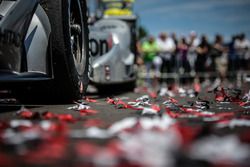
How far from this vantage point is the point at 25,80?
15.7 feet

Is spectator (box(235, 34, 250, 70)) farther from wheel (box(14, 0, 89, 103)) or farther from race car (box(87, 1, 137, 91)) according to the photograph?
wheel (box(14, 0, 89, 103))

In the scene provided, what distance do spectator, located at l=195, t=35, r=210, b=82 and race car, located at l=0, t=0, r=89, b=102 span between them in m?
12.4

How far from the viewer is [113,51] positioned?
8328 millimetres

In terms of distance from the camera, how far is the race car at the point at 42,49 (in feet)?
14.7

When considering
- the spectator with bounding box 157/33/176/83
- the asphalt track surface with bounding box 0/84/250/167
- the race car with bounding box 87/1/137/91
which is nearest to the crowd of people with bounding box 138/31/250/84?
the spectator with bounding box 157/33/176/83

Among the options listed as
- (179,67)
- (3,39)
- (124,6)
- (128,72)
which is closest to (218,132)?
(3,39)

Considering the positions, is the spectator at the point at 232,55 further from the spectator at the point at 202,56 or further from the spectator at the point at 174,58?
the spectator at the point at 174,58

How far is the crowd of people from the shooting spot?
57.3ft

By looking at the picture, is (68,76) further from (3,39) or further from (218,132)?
(218,132)

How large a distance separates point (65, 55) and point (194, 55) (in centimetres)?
1356

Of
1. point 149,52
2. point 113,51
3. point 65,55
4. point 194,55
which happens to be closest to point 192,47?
point 194,55

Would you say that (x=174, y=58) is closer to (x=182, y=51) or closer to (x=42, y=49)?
(x=182, y=51)

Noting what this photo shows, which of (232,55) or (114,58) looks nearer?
(114,58)

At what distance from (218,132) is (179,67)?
15.1 metres
